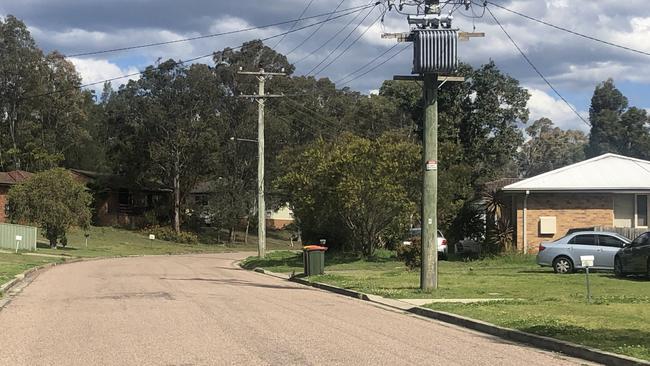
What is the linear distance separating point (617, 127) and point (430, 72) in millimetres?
75790

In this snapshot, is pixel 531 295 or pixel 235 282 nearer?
pixel 531 295

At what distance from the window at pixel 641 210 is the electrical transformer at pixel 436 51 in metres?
16.1

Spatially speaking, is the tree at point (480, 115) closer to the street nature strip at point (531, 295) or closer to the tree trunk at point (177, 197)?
the street nature strip at point (531, 295)

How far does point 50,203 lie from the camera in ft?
146

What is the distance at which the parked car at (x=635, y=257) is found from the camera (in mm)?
20219

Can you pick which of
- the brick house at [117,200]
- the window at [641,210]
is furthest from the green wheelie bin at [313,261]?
the brick house at [117,200]

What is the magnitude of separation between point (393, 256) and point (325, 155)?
591 centimetres

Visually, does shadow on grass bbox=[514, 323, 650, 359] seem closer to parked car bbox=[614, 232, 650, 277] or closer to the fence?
parked car bbox=[614, 232, 650, 277]

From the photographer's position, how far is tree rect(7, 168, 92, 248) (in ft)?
147

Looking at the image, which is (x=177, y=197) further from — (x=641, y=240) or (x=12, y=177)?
(x=641, y=240)

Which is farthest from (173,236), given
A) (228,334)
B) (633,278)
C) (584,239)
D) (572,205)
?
(228,334)

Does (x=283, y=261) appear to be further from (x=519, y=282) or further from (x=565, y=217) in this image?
(x=519, y=282)

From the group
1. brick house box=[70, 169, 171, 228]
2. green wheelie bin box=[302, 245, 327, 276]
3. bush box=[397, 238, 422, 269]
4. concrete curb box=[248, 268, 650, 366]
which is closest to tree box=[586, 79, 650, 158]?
brick house box=[70, 169, 171, 228]

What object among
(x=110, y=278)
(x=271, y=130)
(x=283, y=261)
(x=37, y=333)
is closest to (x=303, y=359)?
(x=37, y=333)
